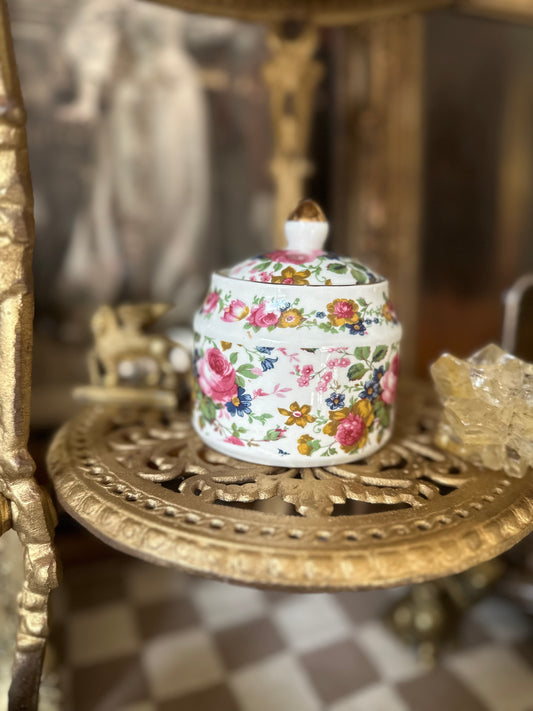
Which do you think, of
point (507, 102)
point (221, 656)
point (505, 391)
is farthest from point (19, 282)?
point (507, 102)

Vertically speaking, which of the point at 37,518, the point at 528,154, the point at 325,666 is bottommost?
the point at 325,666

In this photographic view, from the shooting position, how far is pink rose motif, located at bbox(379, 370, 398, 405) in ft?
1.72

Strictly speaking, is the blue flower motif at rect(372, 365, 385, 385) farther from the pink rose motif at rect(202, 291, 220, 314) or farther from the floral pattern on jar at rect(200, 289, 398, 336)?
the pink rose motif at rect(202, 291, 220, 314)

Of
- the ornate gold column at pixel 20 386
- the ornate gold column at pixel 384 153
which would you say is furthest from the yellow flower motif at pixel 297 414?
the ornate gold column at pixel 384 153

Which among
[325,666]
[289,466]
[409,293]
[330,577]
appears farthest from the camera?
[409,293]

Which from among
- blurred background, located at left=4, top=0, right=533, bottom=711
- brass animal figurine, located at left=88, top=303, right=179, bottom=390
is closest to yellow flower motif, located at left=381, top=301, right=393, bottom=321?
brass animal figurine, located at left=88, top=303, right=179, bottom=390

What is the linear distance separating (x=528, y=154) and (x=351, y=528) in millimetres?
988

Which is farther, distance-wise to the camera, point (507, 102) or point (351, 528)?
point (507, 102)

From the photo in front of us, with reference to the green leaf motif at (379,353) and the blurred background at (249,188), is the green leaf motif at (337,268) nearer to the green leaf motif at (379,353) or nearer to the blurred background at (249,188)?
the green leaf motif at (379,353)

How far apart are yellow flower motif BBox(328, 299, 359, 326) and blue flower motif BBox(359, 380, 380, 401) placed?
6 cm

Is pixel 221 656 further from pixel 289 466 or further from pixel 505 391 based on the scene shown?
pixel 505 391

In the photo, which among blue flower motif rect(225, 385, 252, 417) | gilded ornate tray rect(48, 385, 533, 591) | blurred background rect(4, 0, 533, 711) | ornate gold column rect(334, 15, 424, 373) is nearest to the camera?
gilded ornate tray rect(48, 385, 533, 591)

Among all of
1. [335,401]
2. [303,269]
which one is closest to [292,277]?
[303,269]

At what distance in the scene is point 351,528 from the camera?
16.7 inches
